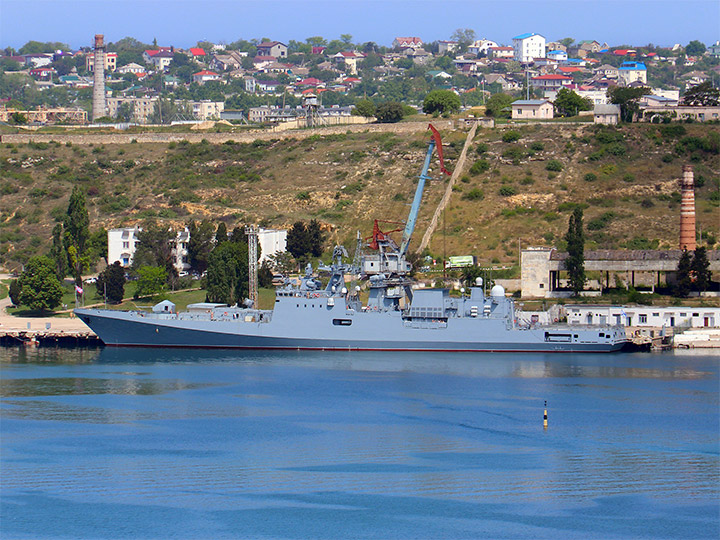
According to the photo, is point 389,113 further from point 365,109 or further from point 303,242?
point 303,242

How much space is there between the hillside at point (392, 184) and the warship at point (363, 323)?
10892 millimetres

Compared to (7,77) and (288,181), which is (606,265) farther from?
(7,77)

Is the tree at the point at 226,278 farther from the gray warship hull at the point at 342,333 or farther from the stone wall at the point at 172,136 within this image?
the stone wall at the point at 172,136

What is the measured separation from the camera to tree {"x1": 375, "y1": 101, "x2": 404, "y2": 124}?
82.5 metres

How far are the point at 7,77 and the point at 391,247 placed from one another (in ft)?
390

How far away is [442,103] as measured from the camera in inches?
3302

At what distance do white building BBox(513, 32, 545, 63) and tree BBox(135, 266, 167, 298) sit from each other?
128 metres

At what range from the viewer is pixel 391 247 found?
50500 millimetres

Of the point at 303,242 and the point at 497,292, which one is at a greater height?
the point at 303,242

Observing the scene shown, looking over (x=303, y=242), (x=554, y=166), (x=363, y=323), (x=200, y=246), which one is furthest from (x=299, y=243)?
(x=554, y=166)

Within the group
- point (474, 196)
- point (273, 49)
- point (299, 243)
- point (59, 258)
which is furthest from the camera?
point (273, 49)

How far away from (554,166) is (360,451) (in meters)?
41.8

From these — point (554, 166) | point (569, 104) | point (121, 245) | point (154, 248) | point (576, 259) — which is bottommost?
point (576, 259)

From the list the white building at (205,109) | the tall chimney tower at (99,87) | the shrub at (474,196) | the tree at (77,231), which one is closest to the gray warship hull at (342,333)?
the tree at (77,231)
